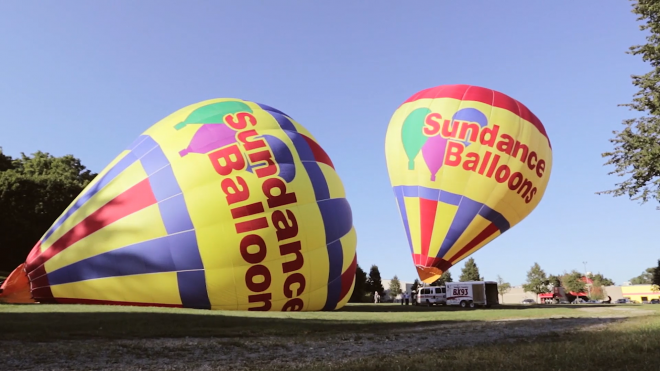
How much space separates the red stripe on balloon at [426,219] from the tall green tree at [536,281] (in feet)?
247

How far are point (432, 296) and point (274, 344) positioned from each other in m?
29.6

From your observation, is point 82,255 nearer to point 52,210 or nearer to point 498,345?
point 498,345

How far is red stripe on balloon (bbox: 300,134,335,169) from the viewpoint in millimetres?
17141

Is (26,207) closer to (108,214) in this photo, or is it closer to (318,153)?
(108,214)

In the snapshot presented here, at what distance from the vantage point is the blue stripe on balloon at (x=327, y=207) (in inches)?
626

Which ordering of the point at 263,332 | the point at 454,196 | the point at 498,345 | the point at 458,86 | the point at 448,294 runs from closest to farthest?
the point at 498,345 → the point at 263,332 → the point at 454,196 → the point at 458,86 → the point at 448,294

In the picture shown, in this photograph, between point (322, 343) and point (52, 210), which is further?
point (52, 210)

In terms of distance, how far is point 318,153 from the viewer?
17.4 metres

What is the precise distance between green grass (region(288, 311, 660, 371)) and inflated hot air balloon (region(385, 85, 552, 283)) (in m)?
13.7

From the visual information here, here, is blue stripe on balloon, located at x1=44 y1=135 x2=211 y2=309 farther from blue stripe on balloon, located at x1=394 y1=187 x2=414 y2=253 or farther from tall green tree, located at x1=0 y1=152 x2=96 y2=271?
tall green tree, located at x1=0 y1=152 x2=96 y2=271

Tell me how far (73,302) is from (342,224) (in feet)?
29.1

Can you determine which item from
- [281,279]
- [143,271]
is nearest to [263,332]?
[281,279]

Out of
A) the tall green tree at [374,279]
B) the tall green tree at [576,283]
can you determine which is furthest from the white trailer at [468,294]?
the tall green tree at [576,283]

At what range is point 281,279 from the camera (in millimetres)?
14484
